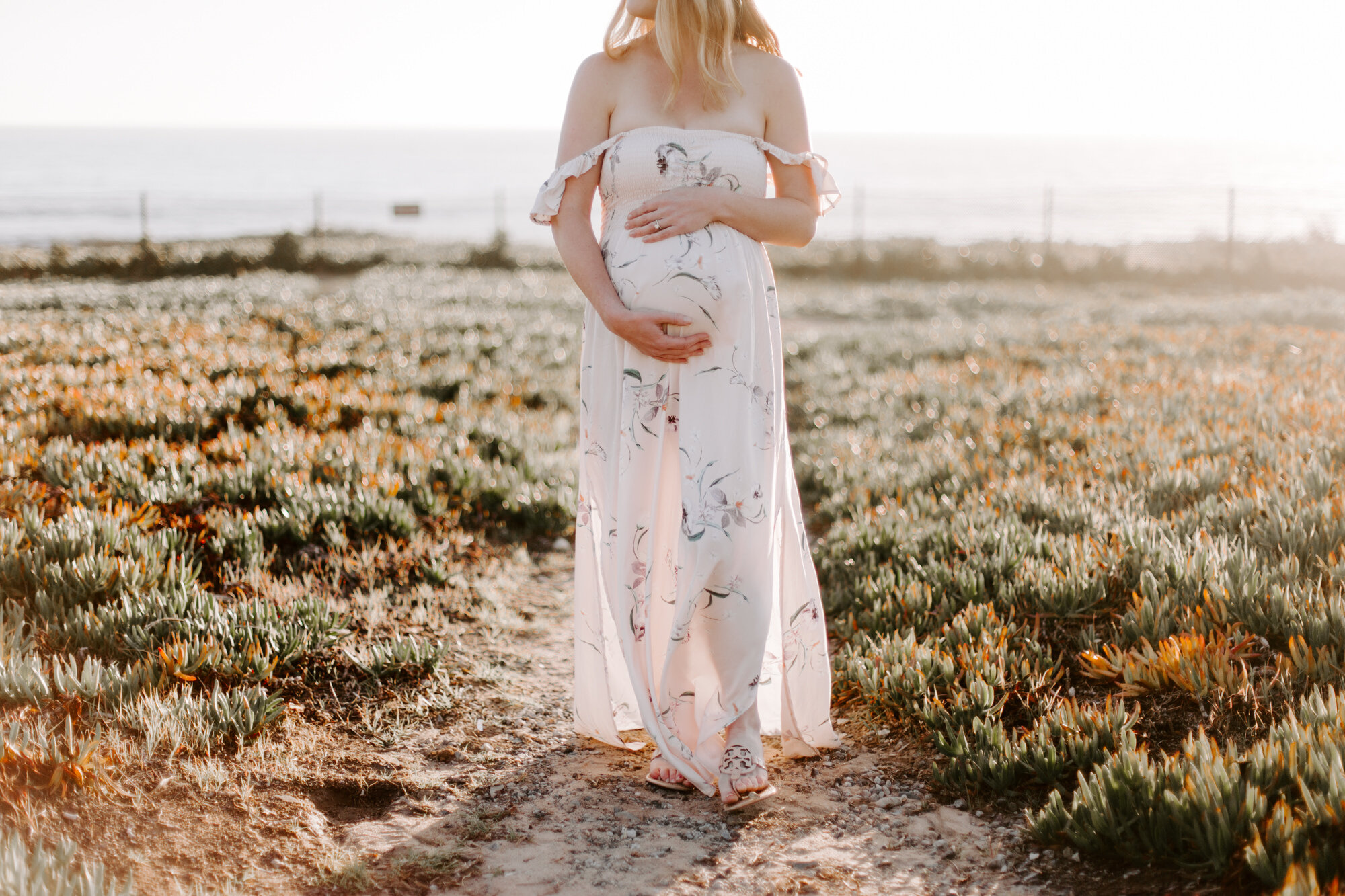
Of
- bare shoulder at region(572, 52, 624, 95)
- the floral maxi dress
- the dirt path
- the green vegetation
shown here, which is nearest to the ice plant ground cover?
the green vegetation

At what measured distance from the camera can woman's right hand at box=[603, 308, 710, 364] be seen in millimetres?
2607

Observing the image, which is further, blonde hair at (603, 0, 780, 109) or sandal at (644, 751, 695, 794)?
sandal at (644, 751, 695, 794)

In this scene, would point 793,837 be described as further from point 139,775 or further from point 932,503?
point 932,503

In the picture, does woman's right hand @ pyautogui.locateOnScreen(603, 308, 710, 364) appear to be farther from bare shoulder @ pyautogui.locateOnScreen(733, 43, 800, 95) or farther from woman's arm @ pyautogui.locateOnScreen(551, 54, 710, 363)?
bare shoulder @ pyautogui.locateOnScreen(733, 43, 800, 95)

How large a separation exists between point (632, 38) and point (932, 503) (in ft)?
9.36

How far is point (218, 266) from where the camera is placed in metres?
21.1

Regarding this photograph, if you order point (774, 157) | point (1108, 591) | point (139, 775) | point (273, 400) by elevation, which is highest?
point (774, 157)

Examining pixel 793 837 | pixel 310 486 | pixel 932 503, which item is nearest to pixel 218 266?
pixel 310 486

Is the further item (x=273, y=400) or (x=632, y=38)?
(x=273, y=400)

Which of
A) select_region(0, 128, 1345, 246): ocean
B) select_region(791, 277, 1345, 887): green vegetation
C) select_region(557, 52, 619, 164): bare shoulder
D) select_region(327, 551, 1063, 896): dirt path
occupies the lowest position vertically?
select_region(327, 551, 1063, 896): dirt path

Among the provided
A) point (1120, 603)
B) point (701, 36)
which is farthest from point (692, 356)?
point (1120, 603)

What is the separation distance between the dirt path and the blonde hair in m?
2.10

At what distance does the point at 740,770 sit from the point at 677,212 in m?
1.63

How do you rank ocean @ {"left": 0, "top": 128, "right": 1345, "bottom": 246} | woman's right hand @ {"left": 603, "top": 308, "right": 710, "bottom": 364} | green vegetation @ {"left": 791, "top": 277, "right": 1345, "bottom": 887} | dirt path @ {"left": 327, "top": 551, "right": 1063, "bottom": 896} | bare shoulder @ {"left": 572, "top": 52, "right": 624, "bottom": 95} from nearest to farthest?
green vegetation @ {"left": 791, "top": 277, "right": 1345, "bottom": 887}
dirt path @ {"left": 327, "top": 551, "right": 1063, "bottom": 896}
woman's right hand @ {"left": 603, "top": 308, "right": 710, "bottom": 364}
bare shoulder @ {"left": 572, "top": 52, "right": 624, "bottom": 95}
ocean @ {"left": 0, "top": 128, "right": 1345, "bottom": 246}
